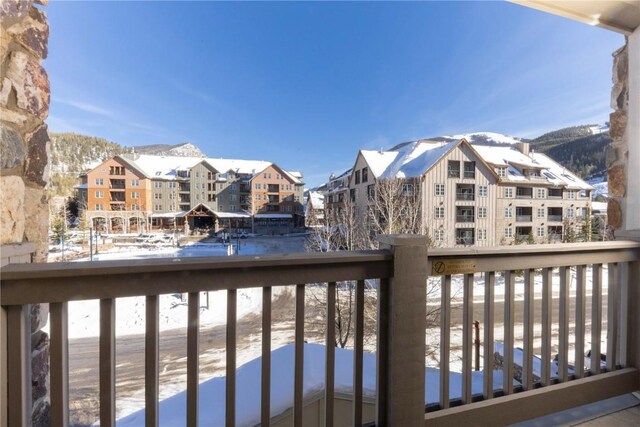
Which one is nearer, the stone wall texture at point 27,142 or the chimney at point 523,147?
the stone wall texture at point 27,142

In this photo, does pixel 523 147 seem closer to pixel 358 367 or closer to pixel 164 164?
pixel 164 164

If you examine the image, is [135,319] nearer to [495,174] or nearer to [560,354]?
[560,354]

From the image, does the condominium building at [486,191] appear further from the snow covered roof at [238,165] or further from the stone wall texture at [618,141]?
the stone wall texture at [618,141]

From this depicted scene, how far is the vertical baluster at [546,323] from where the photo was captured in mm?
1249

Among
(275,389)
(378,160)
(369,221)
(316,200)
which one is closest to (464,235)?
(369,221)

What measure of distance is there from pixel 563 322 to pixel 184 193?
5.40 meters

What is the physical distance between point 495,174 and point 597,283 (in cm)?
1198

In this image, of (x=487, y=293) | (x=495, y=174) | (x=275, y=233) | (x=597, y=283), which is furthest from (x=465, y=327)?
(x=495, y=174)

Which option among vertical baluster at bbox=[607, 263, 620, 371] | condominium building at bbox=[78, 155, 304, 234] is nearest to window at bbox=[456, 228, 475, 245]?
condominium building at bbox=[78, 155, 304, 234]

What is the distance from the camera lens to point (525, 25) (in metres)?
2.87

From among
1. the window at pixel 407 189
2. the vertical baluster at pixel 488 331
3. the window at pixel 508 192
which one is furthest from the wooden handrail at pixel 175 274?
the window at pixel 508 192

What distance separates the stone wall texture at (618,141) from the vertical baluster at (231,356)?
208 cm

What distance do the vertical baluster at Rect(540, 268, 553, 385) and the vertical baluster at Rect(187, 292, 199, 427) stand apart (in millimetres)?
1374

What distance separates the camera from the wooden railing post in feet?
3.30
